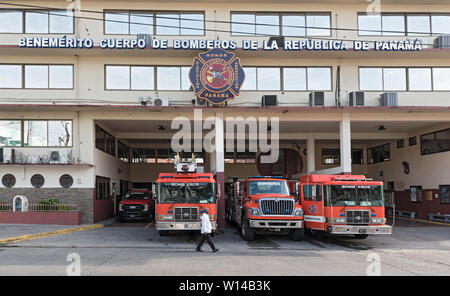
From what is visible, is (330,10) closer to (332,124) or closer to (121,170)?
(332,124)

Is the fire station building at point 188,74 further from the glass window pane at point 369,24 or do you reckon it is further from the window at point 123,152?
the window at point 123,152

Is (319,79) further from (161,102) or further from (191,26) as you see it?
(161,102)

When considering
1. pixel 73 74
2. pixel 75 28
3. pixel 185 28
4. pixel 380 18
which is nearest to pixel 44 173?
pixel 73 74

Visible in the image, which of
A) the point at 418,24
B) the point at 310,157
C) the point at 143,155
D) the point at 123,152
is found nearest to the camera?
the point at 418,24

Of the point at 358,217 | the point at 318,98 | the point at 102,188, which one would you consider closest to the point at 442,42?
the point at 318,98

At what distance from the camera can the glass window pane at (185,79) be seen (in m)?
23.1

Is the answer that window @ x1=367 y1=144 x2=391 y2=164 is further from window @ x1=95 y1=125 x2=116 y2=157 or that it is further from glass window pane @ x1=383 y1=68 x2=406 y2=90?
window @ x1=95 y1=125 x2=116 y2=157

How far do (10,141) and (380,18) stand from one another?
20.8 m

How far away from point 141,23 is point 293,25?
8186 mm

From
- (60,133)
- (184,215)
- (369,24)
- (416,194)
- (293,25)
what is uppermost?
(369,24)

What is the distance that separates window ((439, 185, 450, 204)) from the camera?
80.4ft

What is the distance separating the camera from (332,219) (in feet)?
53.0

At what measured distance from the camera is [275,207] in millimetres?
16641

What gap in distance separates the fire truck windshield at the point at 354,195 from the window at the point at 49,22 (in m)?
15.5
